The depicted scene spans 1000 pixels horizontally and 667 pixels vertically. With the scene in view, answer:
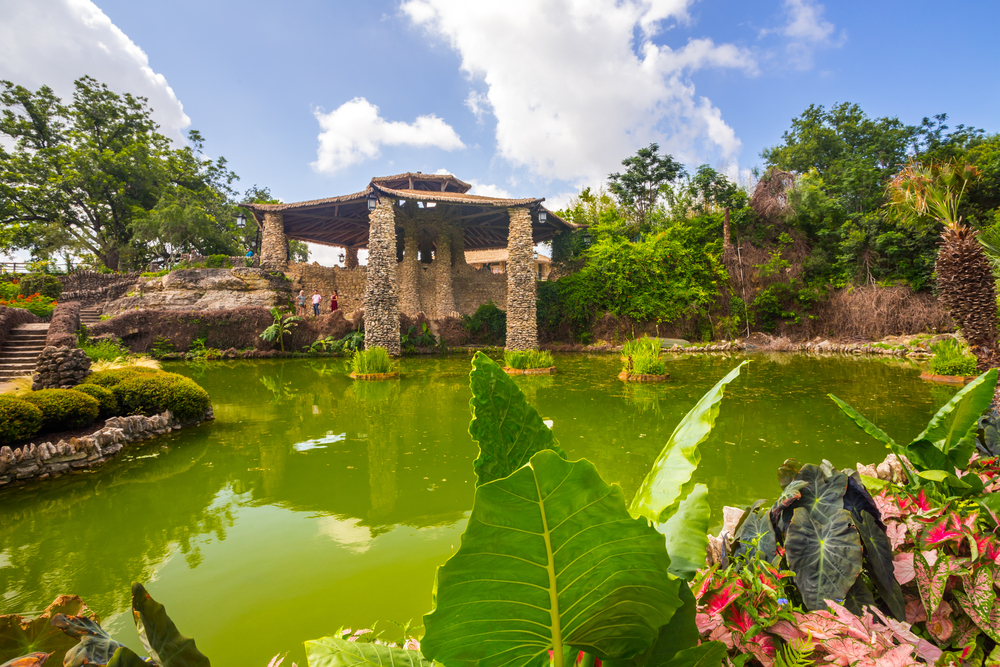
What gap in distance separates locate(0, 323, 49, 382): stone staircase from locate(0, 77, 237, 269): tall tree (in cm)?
1355

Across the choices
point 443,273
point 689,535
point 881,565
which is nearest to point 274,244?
point 443,273

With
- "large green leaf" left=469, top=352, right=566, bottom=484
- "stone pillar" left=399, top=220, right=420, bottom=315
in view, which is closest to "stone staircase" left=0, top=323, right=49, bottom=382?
"large green leaf" left=469, top=352, right=566, bottom=484

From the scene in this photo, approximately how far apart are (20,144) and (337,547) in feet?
104

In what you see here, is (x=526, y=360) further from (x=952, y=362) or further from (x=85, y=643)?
(x=85, y=643)

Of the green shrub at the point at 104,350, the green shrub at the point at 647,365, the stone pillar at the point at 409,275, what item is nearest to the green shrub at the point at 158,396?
the green shrub at the point at 104,350

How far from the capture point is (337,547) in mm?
2201

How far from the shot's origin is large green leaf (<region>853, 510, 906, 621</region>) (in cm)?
79

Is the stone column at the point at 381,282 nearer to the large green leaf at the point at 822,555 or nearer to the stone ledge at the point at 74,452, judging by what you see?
the stone ledge at the point at 74,452

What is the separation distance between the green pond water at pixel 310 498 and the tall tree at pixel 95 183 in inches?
769

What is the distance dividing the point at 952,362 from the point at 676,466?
9.24 meters

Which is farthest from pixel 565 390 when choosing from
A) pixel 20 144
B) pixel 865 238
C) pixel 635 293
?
pixel 20 144

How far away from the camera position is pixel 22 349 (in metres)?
6.79

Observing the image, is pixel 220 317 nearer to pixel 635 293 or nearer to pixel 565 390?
pixel 565 390

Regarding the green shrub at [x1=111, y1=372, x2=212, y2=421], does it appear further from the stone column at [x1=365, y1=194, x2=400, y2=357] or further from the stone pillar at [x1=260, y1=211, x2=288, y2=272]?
the stone pillar at [x1=260, y1=211, x2=288, y2=272]
